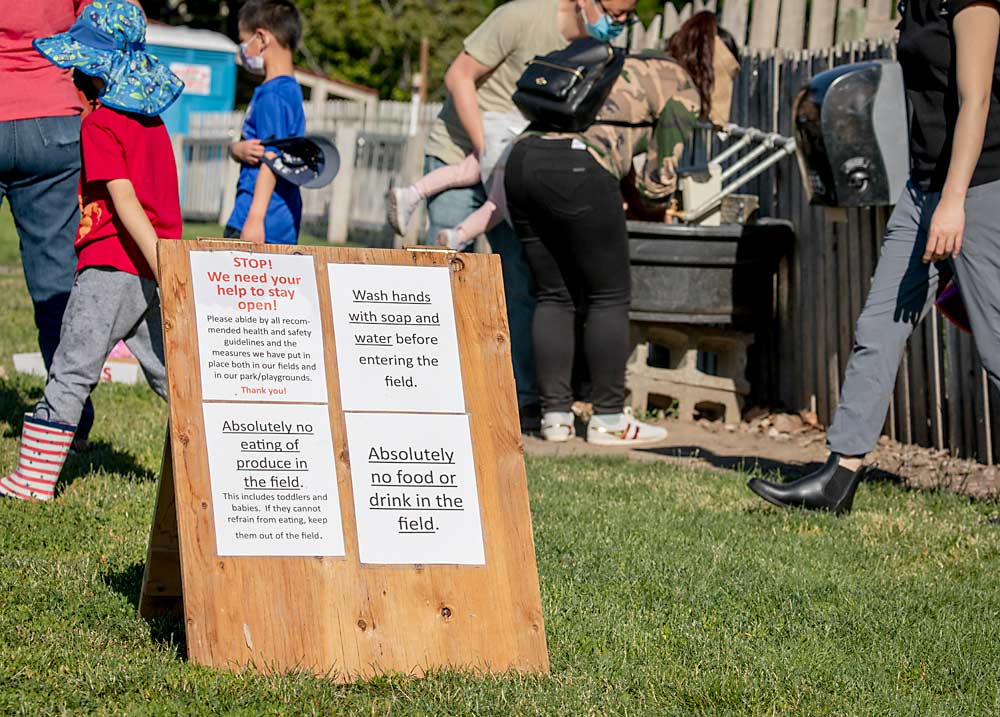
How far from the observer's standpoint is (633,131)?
6.68 meters

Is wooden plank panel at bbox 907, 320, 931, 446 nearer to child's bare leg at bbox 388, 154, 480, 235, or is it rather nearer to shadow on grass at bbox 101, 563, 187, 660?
child's bare leg at bbox 388, 154, 480, 235

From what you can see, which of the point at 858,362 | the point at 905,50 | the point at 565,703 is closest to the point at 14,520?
the point at 565,703

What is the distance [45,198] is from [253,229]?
2.93ft

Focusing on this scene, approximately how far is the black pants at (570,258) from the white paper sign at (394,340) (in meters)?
3.06

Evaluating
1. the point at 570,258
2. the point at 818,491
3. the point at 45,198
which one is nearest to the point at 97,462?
the point at 45,198

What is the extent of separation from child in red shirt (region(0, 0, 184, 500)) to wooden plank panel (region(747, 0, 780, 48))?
14.5ft

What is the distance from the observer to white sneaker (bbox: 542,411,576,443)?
22.4 feet

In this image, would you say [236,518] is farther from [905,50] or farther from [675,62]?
[675,62]

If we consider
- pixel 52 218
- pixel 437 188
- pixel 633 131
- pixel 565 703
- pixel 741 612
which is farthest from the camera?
pixel 437 188

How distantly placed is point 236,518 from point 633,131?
12.9ft

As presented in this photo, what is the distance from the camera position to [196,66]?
88.1 feet

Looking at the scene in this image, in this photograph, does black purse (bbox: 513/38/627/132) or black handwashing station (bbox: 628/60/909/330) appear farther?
black purse (bbox: 513/38/627/132)

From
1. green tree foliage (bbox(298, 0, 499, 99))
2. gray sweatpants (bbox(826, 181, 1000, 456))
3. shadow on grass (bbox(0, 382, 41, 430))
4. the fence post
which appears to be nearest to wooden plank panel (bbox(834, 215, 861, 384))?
gray sweatpants (bbox(826, 181, 1000, 456))

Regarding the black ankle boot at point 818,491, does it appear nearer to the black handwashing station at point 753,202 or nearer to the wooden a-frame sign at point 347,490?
the black handwashing station at point 753,202
